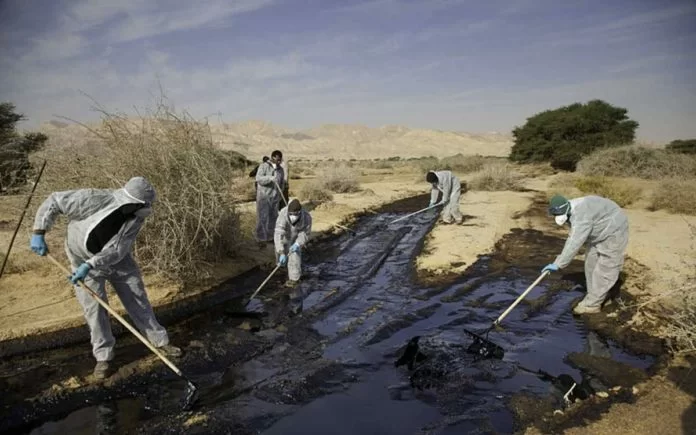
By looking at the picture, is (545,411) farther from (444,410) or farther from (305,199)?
(305,199)

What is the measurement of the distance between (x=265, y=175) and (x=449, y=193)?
4.66 metres

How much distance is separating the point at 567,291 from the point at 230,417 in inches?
205

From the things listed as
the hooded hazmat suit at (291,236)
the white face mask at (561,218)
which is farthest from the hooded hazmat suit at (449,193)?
the white face mask at (561,218)

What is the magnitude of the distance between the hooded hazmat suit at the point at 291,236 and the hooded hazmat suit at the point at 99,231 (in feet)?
9.77

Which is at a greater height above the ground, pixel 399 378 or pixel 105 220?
pixel 105 220

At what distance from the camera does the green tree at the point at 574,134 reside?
882 inches

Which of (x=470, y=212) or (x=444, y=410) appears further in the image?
(x=470, y=212)

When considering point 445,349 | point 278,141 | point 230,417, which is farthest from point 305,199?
point 278,141

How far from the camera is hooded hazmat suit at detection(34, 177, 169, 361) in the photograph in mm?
4207

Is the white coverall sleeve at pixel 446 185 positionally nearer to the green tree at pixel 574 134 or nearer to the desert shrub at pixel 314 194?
the desert shrub at pixel 314 194

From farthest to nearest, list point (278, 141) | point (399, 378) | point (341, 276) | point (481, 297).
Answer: point (278, 141) < point (341, 276) < point (481, 297) < point (399, 378)

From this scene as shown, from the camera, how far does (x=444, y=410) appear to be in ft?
13.5

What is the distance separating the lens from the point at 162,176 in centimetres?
688

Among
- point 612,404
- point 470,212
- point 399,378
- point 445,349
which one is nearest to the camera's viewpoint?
point 612,404
